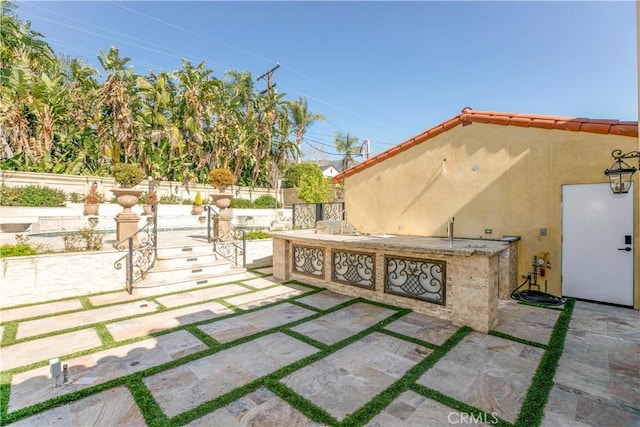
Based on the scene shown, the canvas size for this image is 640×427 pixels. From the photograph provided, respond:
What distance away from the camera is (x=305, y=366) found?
3.59m

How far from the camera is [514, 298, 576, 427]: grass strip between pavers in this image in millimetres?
2645

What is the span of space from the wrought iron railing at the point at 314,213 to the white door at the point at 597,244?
737cm

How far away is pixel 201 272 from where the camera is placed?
7.90 meters

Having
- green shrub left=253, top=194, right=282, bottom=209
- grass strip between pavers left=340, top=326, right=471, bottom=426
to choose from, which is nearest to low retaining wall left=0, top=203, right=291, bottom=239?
green shrub left=253, top=194, right=282, bottom=209

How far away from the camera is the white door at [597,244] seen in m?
5.64

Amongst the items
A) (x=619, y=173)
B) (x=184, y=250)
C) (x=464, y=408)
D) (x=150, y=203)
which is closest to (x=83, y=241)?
(x=184, y=250)

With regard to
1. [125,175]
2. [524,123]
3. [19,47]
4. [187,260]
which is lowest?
[187,260]

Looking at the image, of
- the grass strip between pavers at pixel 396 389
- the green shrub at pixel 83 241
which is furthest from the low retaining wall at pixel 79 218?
the grass strip between pavers at pixel 396 389

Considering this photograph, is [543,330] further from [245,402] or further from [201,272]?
[201,272]

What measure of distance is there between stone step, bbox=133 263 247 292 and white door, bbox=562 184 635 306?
802 cm

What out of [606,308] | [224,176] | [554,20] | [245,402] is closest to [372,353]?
[245,402]

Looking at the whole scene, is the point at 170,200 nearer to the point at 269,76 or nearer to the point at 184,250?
the point at 184,250

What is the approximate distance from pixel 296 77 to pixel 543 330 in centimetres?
2551

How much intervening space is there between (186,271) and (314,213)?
23.6 feet
